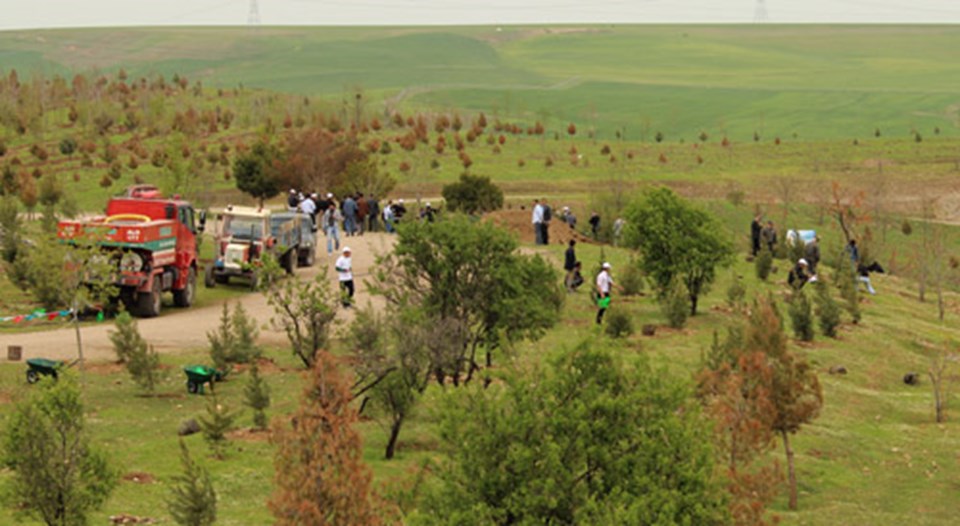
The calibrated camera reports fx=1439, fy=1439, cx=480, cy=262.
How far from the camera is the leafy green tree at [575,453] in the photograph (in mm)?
13133

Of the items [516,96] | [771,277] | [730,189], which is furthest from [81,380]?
[516,96]

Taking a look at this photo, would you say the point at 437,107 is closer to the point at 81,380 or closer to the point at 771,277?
the point at 771,277

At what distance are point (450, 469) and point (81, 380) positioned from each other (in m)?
12.7

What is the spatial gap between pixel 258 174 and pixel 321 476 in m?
42.9

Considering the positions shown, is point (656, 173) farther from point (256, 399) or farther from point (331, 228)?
point (256, 399)

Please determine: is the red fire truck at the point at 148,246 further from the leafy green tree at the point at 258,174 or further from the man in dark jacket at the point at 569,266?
the leafy green tree at the point at 258,174

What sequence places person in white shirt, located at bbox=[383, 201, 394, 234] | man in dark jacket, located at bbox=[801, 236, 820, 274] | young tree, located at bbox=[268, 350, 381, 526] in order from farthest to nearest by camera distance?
person in white shirt, located at bbox=[383, 201, 394, 234] → man in dark jacket, located at bbox=[801, 236, 820, 274] → young tree, located at bbox=[268, 350, 381, 526]

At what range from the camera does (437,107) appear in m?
119

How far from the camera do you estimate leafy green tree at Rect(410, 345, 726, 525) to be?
13.1m

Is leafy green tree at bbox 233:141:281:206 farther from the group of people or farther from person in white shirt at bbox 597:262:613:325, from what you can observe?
person in white shirt at bbox 597:262:613:325

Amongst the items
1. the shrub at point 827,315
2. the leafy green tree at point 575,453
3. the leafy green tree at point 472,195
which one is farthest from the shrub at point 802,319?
the leafy green tree at point 472,195

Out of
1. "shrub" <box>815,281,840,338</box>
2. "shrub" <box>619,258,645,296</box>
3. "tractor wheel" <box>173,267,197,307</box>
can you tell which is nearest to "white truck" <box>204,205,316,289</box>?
"tractor wheel" <box>173,267,197,307</box>

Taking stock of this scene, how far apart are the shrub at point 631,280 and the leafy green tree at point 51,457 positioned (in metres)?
22.9

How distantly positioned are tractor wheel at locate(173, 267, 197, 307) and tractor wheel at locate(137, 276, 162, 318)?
127 cm
